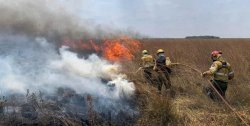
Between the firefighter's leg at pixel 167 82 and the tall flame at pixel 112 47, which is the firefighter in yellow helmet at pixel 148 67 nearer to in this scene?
the firefighter's leg at pixel 167 82

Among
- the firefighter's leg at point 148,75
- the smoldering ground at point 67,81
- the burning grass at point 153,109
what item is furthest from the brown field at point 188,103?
the smoldering ground at point 67,81

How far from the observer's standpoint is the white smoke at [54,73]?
41.7 ft

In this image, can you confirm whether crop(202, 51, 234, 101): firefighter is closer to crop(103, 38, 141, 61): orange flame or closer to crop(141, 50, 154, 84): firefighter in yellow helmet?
crop(141, 50, 154, 84): firefighter in yellow helmet

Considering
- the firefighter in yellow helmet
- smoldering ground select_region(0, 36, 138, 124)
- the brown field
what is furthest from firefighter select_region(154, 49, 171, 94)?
smoldering ground select_region(0, 36, 138, 124)

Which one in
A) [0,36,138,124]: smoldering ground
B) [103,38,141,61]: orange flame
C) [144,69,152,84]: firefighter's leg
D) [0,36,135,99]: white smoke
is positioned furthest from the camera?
[103,38,141,61]: orange flame

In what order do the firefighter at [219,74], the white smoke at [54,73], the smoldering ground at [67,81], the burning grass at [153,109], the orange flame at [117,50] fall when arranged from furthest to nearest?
1. the orange flame at [117,50]
2. the white smoke at [54,73]
3. the firefighter at [219,74]
4. the smoldering ground at [67,81]
5. the burning grass at [153,109]

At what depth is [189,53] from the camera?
24.2 m

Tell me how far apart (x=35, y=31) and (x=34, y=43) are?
7.09 ft

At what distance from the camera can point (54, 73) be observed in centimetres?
1439

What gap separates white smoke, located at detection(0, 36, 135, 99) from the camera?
12.7 m

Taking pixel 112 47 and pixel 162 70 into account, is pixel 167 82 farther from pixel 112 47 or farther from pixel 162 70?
pixel 112 47

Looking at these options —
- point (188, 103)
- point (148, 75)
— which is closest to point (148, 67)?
point (148, 75)

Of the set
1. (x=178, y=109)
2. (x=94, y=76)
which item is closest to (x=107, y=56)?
(x=94, y=76)

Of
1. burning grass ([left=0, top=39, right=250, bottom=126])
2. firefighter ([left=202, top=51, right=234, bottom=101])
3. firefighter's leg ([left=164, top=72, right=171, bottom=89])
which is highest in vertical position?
firefighter ([left=202, top=51, right=234, bottom=101])
